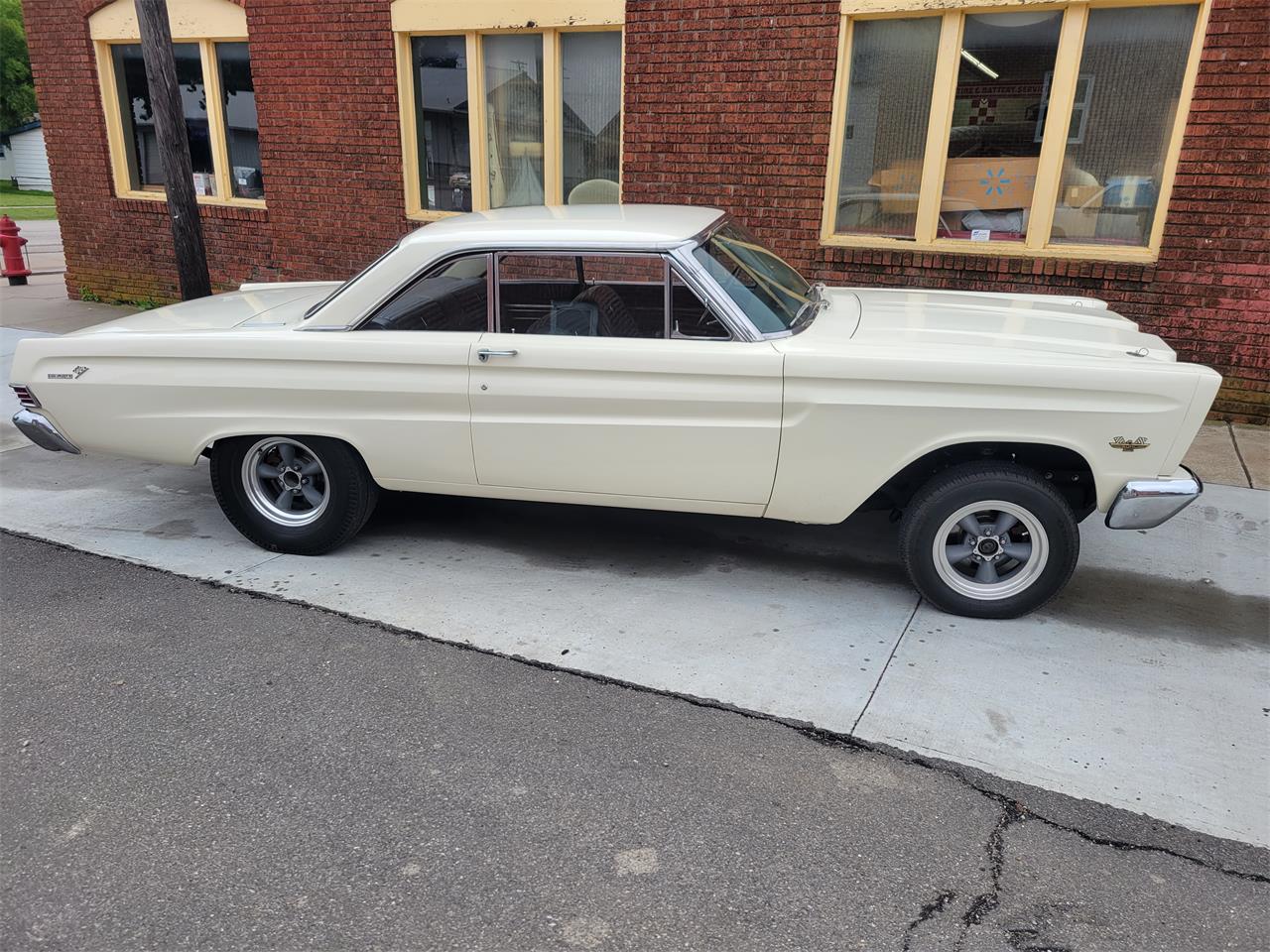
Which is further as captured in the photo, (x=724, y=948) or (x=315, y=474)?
(x=315, y=474)

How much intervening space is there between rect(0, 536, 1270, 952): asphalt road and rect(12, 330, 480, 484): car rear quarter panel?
3.67 feet

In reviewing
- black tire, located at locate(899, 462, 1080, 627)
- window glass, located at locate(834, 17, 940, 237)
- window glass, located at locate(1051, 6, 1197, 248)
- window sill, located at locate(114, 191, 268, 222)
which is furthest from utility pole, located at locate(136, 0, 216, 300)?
window glass, located at locate(1051, 6, 1197, 248)

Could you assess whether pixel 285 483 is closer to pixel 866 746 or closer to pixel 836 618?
pixel 836 618

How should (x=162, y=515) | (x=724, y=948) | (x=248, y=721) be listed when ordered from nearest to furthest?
(x=724, y=948) → (x=248, y=721) → (x=162, y=515)

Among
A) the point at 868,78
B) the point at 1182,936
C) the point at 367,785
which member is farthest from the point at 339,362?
the point at 868,78

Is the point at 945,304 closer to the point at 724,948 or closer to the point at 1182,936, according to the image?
the point at 1182,936

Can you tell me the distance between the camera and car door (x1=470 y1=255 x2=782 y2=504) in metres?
3.83

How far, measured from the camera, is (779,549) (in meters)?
4.69

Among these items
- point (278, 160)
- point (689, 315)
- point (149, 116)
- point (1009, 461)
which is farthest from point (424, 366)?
point (149, 116)

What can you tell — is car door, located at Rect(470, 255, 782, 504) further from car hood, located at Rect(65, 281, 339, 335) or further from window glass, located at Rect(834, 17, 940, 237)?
window glass, located at Rect(834, 17, 940, 237)

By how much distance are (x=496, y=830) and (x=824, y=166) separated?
612 cm

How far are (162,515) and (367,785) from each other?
2.99 metres

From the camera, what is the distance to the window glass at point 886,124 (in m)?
6.96

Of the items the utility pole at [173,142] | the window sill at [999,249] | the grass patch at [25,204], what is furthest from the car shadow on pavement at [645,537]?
the grass patch at [25,204]
